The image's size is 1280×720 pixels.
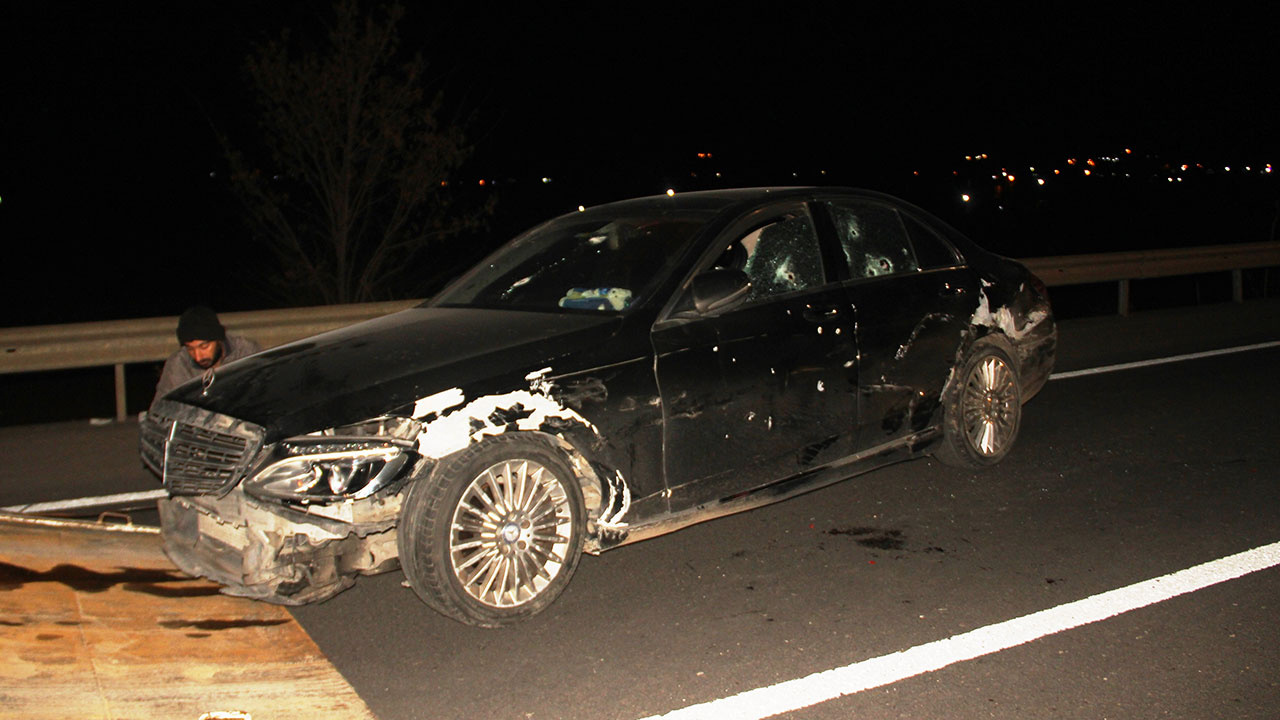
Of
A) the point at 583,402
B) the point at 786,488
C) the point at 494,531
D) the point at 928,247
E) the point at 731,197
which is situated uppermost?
the point at 731,197

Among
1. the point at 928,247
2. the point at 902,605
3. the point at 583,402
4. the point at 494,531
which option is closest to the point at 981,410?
the point at 928,247

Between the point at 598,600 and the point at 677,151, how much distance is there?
135ft

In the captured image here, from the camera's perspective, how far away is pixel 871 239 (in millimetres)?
6316

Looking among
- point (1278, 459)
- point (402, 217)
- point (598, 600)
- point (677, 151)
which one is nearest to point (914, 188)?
point (677, 151)

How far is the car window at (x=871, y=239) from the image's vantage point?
6145 millimetres

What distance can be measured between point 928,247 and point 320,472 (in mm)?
3793

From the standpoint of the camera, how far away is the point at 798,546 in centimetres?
564

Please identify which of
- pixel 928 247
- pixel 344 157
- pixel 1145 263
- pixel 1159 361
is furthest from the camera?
pixel 344 157

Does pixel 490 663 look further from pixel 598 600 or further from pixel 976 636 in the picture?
pixel 976 636

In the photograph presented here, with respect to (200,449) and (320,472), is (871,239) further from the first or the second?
(200,449)

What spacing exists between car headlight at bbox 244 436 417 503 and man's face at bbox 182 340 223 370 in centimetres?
192

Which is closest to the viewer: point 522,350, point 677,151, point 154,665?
point 154,665

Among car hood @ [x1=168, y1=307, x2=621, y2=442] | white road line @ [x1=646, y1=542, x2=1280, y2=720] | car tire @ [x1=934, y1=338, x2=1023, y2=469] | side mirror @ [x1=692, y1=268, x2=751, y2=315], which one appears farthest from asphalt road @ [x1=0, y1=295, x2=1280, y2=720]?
side mirror @ [x1=692, y1=268, x2=751, y2=315]

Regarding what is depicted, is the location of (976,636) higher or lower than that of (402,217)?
lower
